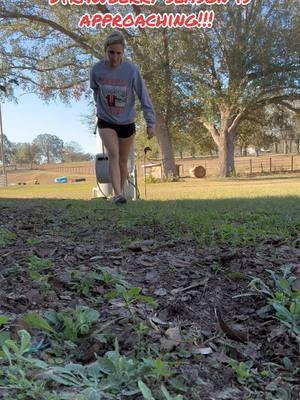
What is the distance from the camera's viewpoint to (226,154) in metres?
23.3

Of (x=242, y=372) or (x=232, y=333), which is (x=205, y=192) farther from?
(x=242, y=372)

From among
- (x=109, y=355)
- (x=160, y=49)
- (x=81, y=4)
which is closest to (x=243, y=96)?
(x=160, y=49)

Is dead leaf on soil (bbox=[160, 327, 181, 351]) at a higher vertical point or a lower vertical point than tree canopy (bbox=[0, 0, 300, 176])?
lower

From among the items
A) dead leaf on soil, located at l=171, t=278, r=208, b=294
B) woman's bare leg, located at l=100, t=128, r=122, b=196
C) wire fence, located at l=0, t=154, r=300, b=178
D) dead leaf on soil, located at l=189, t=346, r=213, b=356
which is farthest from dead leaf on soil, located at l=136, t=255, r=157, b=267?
wire fence, located at l=0, t=154, r=300, b=178

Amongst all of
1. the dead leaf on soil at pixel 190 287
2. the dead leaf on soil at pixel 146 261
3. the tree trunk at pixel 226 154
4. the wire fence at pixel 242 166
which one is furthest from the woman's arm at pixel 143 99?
the tree trunk at pixel 226 154

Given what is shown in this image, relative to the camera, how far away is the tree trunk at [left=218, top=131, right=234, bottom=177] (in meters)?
23.2

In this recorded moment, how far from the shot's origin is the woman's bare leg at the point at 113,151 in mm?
4711

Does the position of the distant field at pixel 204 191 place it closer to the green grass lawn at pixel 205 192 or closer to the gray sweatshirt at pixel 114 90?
the green grass lawn at pixel 205 192

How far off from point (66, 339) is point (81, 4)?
19.5 m

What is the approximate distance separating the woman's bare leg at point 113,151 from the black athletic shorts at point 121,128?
0.05 metres

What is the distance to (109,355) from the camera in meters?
1.15

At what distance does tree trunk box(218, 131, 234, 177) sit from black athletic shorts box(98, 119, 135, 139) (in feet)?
61.4

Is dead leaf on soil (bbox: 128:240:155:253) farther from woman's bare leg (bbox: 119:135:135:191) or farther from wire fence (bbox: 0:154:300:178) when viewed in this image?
wire fence (bbox: 0:154:300:178)

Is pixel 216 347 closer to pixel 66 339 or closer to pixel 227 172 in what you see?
pixel 66 339
